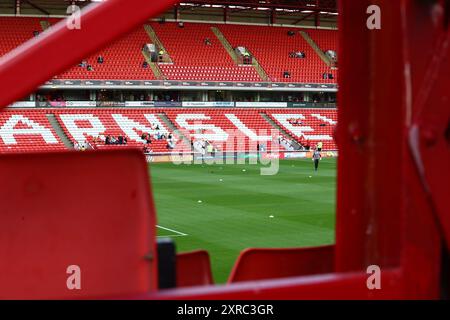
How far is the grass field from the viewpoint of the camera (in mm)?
15875

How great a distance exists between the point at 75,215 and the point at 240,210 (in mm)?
18473

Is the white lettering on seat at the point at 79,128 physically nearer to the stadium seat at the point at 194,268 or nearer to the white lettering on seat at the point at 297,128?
the white lettering on seat at the point at 297,128

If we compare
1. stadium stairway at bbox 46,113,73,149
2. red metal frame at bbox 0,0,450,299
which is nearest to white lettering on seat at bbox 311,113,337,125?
stadium stairway at bbox 46,113,73,149

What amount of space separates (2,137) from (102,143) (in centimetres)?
559

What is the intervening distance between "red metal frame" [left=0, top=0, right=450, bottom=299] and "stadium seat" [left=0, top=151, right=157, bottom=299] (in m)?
0.34

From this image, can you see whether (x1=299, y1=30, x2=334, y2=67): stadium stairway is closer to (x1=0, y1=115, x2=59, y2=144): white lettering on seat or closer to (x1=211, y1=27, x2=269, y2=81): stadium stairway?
(x1=211, y1=27, x2=269, y2=81): stadium stairway

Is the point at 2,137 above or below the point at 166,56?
below

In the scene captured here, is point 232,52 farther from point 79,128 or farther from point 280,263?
point 280,263

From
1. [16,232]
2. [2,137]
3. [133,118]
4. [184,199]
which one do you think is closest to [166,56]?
[133,118]

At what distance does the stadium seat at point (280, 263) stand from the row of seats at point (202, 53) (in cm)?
4602

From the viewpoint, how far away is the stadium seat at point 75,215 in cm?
251

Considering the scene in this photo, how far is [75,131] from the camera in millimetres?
45500

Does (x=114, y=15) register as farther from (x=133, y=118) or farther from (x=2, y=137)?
(x=133, y=118)

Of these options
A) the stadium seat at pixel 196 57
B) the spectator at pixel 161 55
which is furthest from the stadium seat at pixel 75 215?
the spectator at pixel 161 55
